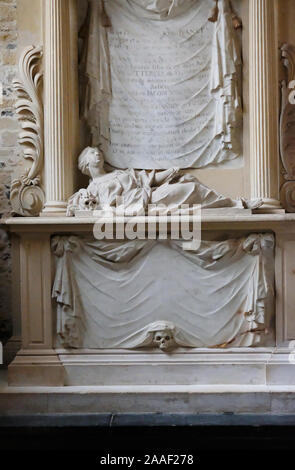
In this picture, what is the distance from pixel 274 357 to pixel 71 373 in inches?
50.6

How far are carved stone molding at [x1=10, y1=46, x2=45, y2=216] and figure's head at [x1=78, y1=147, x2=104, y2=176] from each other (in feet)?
0.93

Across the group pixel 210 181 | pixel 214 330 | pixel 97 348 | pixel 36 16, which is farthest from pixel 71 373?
pixel 36 16

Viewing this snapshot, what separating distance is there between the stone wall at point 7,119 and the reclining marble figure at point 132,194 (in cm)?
56

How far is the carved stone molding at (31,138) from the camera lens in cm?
403

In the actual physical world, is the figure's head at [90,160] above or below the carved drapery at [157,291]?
above

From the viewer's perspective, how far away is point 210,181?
4.14 m

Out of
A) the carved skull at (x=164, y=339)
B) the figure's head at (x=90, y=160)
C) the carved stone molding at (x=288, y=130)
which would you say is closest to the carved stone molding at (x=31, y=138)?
the figure's head at (x=90, y=160)

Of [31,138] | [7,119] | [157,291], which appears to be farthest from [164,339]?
[7,119]

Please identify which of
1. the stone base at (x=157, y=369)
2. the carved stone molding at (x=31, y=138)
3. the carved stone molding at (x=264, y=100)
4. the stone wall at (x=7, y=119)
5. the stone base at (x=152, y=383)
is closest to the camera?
the stone base at (x=152, y=383)

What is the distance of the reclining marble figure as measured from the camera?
3832 millimetres

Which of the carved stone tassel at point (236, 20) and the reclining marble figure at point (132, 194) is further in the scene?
the carved stone tassel at point (236, 20)
